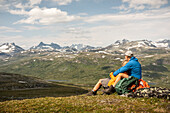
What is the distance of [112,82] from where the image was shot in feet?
65.6

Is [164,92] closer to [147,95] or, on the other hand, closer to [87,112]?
[147,95]

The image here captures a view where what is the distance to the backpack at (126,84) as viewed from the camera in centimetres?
1812

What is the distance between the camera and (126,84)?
59.4ft

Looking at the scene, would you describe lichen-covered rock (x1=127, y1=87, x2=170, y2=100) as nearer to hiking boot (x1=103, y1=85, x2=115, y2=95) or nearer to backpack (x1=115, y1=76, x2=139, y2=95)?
backpack (x1=115, y1=76, x2=139, y2=95)

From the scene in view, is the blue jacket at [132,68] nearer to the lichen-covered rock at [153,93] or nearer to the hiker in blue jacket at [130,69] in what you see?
the hiker in blue jacket at [130,69]

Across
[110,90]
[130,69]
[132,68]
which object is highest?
[132,68]

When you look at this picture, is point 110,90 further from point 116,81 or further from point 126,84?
point 126,84

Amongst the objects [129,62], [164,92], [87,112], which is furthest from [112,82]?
[87,112]

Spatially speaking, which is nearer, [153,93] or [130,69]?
[153,93]

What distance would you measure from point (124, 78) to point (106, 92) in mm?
3919

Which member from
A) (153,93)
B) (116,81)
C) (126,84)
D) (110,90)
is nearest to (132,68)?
(126,84)

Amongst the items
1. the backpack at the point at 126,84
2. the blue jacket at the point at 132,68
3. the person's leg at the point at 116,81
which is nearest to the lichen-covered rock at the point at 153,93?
the backpack at the point at 126,84

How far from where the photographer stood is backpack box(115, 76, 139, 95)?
714 inches

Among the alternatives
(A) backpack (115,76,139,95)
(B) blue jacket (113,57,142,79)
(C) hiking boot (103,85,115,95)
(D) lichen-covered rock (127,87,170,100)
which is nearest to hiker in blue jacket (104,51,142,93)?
(B) blue jacket (113,57,142,79)
